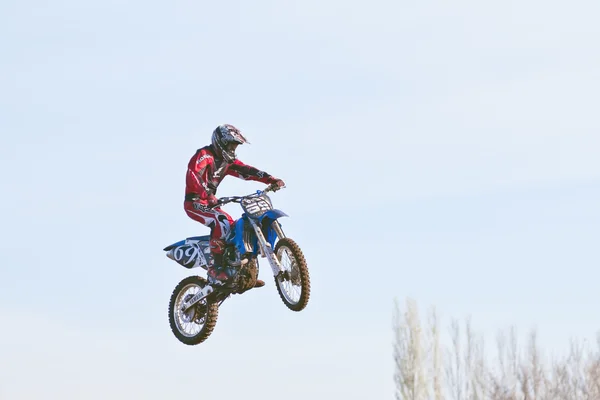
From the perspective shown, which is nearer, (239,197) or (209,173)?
(239,197)

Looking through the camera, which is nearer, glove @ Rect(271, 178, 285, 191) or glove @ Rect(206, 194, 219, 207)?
glove @ Rect(271, 178, 285, 191)

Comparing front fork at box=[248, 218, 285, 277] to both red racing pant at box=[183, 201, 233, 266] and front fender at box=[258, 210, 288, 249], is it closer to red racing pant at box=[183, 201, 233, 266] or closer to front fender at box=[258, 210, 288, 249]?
front fender at box=[258, 210, 288, 249]

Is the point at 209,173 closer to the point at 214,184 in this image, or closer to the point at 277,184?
the point at 214,184

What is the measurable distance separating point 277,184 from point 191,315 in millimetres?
2853

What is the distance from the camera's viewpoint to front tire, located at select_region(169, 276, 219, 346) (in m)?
21.0

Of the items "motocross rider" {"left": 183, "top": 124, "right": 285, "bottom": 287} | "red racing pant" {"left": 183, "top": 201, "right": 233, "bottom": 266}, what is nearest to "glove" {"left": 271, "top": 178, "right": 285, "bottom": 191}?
"motocross rider" {"left": 183, "top": 124, "right": 285, "bottom": 287}

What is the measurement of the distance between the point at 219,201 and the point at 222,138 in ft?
3.35

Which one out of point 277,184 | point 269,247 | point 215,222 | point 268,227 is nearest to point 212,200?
point 215,222

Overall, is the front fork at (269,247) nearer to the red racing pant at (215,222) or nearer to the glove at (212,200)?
the red racing pant at (215,222)

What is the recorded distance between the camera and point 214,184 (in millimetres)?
20578

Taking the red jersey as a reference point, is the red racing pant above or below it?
below

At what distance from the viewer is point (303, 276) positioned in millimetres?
18609

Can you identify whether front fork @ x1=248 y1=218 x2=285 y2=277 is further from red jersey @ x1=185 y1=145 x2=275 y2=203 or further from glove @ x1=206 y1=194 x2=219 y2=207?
red jersey @ x1=185 y1=145 x2=275 y2=203

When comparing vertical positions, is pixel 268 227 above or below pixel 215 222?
below
